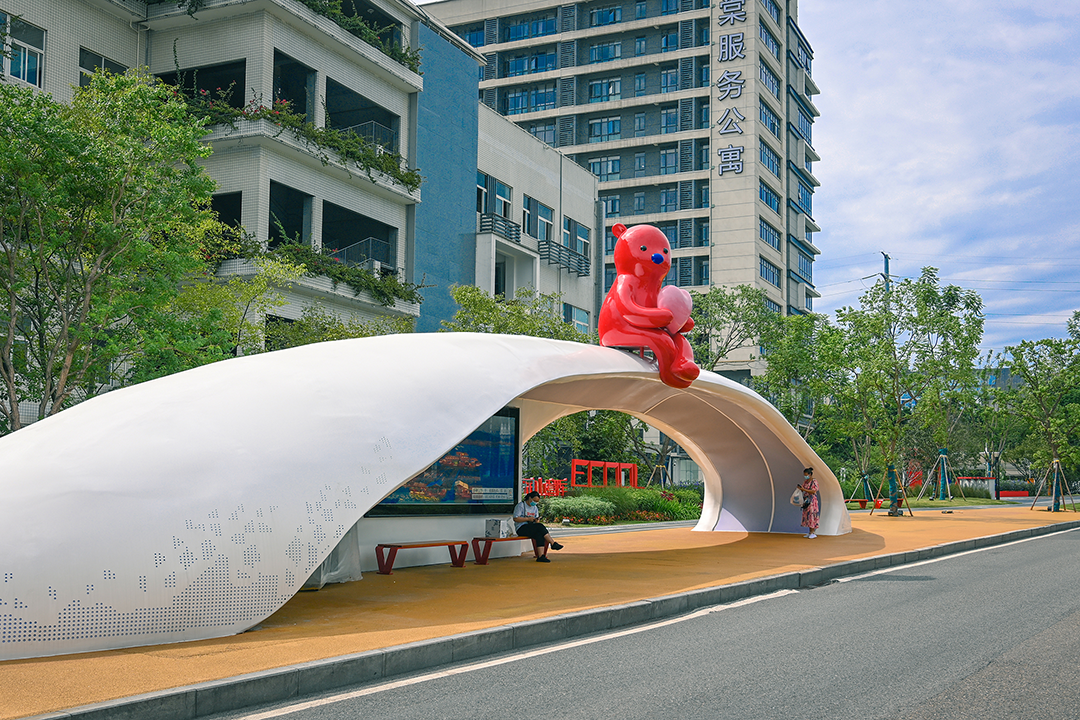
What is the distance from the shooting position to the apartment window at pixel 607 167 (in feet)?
233

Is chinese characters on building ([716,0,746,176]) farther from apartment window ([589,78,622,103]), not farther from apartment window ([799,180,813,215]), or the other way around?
apartment window ([799,180,813,215])

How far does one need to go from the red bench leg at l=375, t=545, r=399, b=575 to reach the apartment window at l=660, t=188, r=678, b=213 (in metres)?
58.9

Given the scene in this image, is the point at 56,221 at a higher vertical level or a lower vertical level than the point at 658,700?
higher

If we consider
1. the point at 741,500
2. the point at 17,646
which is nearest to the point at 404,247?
the point at 741,500

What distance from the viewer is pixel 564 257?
45.1 metres

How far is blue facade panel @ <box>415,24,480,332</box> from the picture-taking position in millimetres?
34500

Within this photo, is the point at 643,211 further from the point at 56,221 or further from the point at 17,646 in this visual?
the point at 17,646

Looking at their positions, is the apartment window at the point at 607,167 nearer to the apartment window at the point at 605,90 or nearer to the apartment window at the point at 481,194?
the apartment window at the point at 605,90

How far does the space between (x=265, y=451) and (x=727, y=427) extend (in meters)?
12.6

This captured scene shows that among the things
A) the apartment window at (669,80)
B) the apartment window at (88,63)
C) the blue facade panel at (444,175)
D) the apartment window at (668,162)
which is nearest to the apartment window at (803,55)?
the apartment window at (669,80)

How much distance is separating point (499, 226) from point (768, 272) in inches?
1477

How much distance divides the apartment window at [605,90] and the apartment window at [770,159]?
37.3ft

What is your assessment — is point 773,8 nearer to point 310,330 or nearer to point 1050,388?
point 1050,388

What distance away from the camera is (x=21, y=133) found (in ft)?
46.9
